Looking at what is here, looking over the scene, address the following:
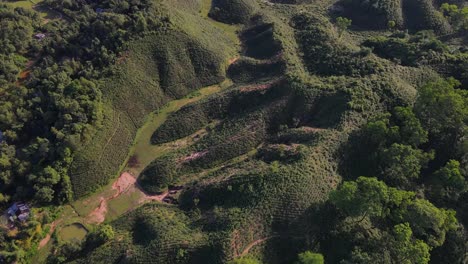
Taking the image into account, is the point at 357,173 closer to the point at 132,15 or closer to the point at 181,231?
the point at 181,231

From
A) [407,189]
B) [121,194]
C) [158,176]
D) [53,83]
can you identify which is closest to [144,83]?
[53,83]

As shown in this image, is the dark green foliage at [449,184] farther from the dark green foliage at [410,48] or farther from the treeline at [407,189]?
the dark green foliage at [410,48]

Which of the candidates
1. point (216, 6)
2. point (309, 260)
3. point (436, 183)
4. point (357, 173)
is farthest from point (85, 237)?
point (216, 6)

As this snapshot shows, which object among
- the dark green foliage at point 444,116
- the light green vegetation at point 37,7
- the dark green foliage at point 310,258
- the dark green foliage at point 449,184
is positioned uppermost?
the light green vegetation at point 37,7

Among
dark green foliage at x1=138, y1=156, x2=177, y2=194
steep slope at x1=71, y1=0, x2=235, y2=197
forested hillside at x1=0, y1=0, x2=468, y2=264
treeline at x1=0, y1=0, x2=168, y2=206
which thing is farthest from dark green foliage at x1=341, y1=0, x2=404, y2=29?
dark green foliage at x1=138, y1=156, x2=177, y2=194

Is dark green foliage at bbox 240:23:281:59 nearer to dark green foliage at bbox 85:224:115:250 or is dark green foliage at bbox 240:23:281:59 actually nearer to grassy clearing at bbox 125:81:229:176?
grassy clearing at bbox 125:81:229:176

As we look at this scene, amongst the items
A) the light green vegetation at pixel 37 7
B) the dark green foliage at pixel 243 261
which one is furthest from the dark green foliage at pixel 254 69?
the light green vegetation at pixel 37 7

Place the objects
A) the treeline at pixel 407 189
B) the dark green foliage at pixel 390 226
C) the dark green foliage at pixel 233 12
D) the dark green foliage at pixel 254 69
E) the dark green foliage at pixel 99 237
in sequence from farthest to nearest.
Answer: the dark green foliage at pixel 233 12
the dark green foliage at pixel 254 69
the dark green foliage at pixel 99 237
the treeline at pixel 407 189
the dark green foliage at pixel 390 226

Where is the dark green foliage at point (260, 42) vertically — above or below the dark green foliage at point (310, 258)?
above
